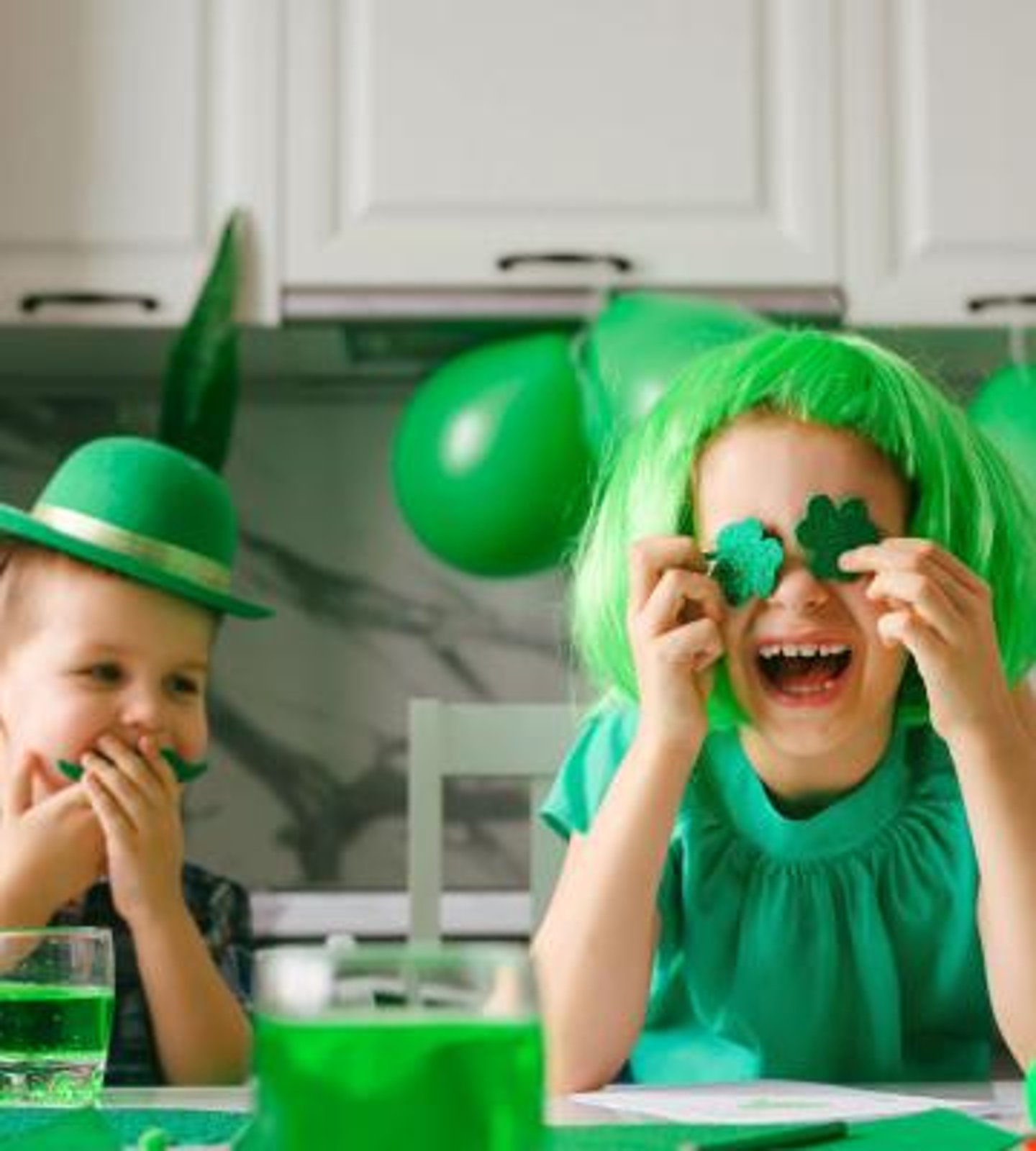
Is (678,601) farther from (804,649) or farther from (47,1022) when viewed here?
(47,1022)

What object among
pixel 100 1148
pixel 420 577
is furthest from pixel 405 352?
pixel 100 1148

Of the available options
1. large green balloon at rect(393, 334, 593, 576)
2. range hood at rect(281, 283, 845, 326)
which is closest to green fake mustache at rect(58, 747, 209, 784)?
large green balloon at rect(393, 334, 593, 576)

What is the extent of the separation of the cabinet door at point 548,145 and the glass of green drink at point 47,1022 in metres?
1.63

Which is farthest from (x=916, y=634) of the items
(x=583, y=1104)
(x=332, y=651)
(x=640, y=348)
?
(x=332, y=651)

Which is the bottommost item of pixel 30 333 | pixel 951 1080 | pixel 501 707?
pixel 951 1080

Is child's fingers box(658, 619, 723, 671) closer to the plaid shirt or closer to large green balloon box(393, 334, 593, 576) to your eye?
the plaid shirt

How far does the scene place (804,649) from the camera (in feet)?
4.08

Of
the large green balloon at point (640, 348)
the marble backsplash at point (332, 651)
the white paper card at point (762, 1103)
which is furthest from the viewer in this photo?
the marble backsplash at point (332, 651)

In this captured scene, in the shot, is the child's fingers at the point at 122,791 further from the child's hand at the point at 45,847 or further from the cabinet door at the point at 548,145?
the cabinet door at the point at 548,145

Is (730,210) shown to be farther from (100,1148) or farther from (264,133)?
(100,1148)

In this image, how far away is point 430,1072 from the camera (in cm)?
57

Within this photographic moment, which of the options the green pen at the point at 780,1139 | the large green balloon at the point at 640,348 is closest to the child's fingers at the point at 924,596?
the green pen at the point at 780,1139

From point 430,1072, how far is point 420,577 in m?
2.25

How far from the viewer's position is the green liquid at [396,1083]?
0.57 metres
